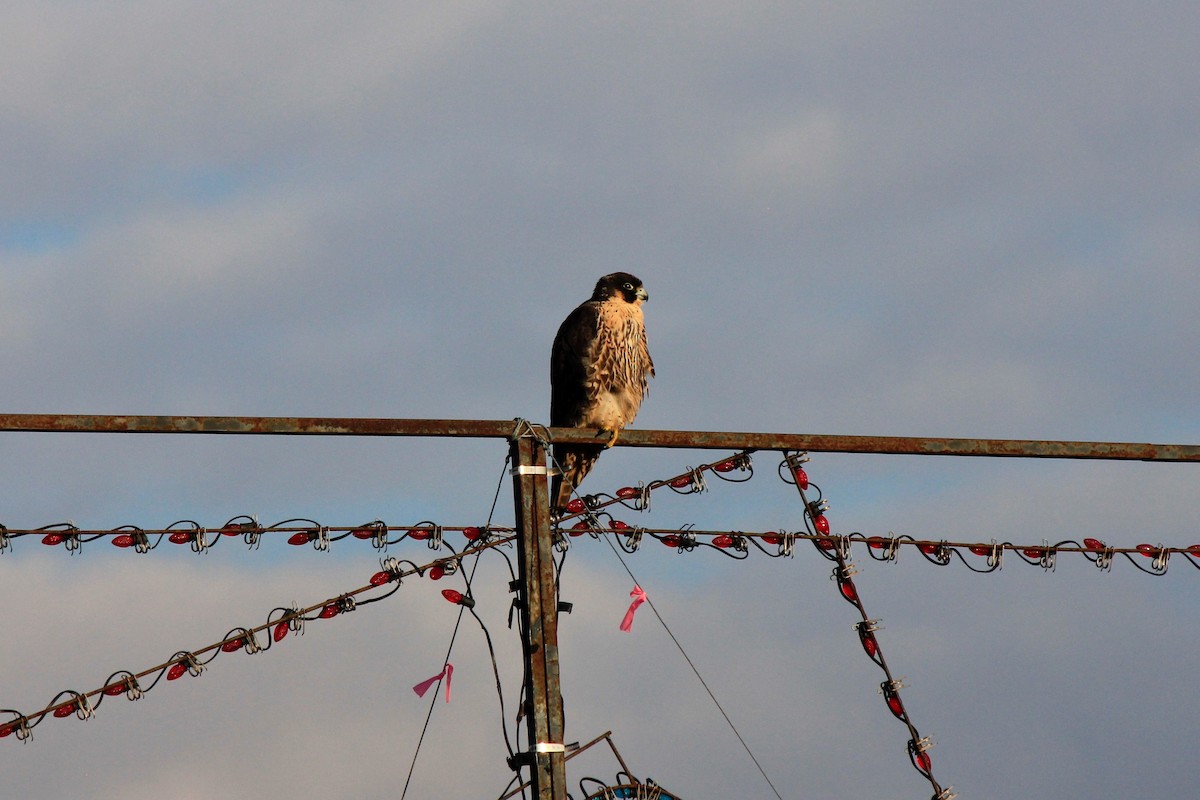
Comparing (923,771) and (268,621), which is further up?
(268,621)

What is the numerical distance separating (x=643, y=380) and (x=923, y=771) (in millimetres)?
4972

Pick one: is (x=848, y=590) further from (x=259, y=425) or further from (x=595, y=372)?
(x=595, y=372)

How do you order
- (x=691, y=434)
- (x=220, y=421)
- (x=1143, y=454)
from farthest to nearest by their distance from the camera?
(x=1143, y=454), (x=691, y=434), (x=220, y=421)

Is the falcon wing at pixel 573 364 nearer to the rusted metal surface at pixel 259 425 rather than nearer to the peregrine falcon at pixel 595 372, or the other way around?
the peregrine falcon at pixel 595 372

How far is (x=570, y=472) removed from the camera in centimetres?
1195

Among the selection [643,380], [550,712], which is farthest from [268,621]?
[643,380]

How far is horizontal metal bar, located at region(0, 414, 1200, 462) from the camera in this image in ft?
23.4

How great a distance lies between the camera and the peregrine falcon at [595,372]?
12.0 metres

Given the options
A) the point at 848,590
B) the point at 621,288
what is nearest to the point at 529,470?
the point at 848,590

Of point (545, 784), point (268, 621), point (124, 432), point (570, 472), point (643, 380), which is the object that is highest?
point (643, 380)

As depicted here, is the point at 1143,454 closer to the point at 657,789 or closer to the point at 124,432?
the point at 657,789

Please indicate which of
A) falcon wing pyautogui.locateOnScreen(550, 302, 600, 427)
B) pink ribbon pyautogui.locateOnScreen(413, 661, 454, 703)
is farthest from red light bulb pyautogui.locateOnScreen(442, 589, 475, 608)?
falcon wing pyautogui.locateOnScreen(550, 302, 600, 427)

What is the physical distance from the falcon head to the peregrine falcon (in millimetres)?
92

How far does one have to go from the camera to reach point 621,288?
12734 millimetres
